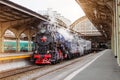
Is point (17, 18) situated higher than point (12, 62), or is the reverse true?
point (17, 18)

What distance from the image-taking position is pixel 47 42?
25219 millimetres

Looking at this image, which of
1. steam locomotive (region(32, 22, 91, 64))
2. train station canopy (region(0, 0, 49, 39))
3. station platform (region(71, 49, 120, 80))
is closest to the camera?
station platform (region(71, 49, 120, 80))

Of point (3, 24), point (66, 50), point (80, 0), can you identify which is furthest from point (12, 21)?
point (66, 50)

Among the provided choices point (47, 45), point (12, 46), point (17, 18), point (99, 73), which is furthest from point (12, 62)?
point (12, 46)

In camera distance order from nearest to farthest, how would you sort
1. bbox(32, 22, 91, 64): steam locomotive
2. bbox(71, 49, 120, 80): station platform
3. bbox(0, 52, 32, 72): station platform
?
bbox(71, 49, 120, 80): station platform, bbox(0, 52, 32, 72): station platform, bbox(32, 22, 91, 64): steam locomotive

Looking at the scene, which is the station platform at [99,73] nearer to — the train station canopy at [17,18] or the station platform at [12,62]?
the station platform at [12,62]

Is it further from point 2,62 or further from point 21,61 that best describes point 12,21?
point 2,62

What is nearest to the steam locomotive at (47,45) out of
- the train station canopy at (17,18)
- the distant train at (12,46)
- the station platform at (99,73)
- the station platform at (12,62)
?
the station platform at (12,62)

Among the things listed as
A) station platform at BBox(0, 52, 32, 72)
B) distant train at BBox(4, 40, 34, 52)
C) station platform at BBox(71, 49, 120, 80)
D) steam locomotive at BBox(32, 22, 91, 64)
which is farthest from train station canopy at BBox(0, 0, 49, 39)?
station platform at BBox(71, 49, 120, 80)

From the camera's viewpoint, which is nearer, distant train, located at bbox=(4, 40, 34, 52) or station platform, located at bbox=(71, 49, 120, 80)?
station platform, located at bbox=(71, 49, 120, 80)

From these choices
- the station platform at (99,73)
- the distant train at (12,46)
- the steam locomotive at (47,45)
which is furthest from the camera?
the distant train at (12,46)

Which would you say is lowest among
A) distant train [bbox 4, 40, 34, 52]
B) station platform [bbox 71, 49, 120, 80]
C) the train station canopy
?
station platform [bbox 71, 49, 120, 80]

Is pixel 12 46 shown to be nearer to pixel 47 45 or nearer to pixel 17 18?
pixel 17 18

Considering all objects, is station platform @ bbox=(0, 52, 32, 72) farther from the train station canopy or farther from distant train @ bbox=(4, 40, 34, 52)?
A: distant train @ bbox=(4, 40, 34, 52)
